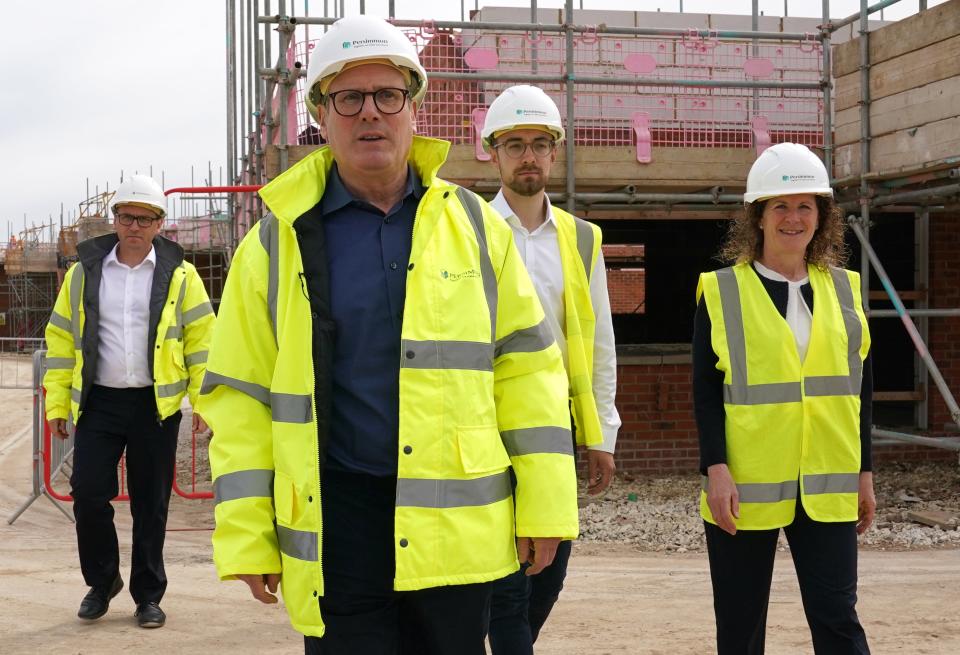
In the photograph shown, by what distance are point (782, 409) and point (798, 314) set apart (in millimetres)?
337

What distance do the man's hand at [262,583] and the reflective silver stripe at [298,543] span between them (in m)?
0.08

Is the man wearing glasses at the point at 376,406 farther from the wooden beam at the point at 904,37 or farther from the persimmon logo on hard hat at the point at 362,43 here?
the wooden beam at the point at 904,37

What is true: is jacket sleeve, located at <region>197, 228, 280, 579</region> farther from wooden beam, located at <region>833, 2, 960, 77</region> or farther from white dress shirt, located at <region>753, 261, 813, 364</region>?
wooden beam, located at <region>833, 2, 960, 77</region>

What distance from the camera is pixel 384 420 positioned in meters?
2.43

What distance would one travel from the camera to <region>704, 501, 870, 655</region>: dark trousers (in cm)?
339

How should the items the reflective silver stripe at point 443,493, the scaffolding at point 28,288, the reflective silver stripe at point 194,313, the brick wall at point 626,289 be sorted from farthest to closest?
the scaffolding at point 28,288
the brick wall at point 626,289
the reflective silver stripe at point 194,313
the reflective silver stripe at point 443,493

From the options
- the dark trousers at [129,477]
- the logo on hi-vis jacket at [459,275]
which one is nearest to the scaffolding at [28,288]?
the dark trousers at [129,477]

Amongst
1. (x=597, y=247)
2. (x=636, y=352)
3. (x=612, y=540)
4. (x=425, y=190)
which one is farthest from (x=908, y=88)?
(x=425, y=190)

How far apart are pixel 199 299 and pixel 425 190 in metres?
3.36

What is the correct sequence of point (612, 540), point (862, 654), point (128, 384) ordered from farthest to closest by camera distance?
point (612, 540), point (128, 384), point (862, 654)

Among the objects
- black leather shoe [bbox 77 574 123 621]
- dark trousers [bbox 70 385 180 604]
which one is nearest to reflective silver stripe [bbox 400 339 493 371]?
dark trousers [bbox 70 385 180 604]

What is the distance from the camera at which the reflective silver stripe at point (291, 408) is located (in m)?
2.41

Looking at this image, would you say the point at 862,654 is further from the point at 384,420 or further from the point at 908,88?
the point at 908,88

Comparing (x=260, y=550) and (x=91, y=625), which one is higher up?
(x=260, y=550)
